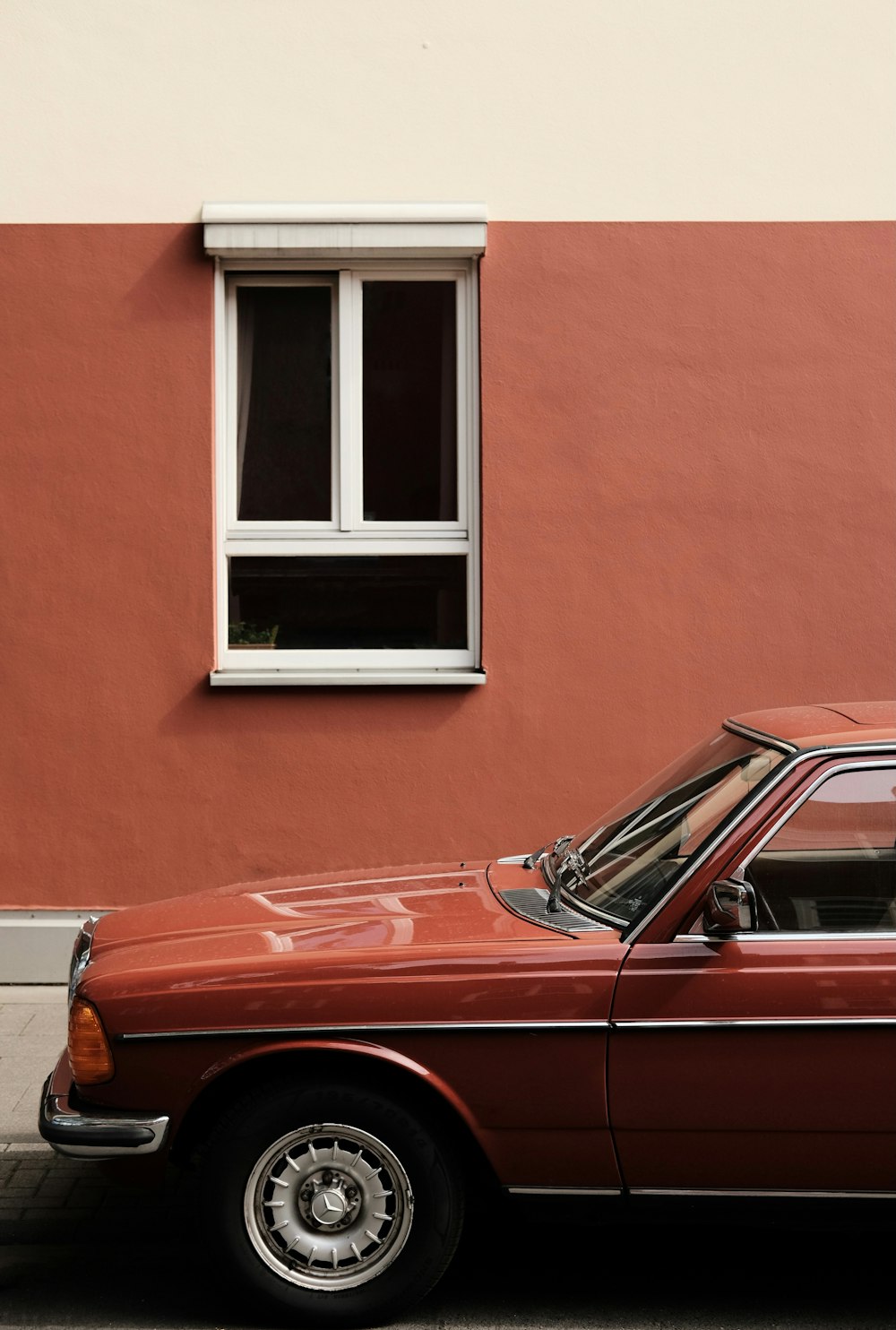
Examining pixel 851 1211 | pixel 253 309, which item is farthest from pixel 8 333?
pixel 851 1211

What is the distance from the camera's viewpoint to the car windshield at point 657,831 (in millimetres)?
3732

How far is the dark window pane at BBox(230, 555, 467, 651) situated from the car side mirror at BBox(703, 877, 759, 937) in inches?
151

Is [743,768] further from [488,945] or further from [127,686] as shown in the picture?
[127,686]

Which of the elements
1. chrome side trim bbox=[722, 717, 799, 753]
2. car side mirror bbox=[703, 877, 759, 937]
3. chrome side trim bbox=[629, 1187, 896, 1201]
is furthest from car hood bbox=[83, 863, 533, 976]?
chrome side trim bbox=[722, 717, 799, 753]

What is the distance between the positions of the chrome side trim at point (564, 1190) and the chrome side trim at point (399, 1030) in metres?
0.41

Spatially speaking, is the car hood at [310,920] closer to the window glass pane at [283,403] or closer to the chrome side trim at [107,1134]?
the chrome side trim at [107,1134]

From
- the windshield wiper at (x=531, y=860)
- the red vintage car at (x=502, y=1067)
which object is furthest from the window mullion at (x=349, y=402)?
the red vintage car at (x=502, y=1067)

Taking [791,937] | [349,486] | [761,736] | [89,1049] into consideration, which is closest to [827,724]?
[761,736]

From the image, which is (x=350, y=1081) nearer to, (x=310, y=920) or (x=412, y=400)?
(x=310, y=920)

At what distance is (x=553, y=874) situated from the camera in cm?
427

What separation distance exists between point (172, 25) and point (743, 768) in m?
5.22

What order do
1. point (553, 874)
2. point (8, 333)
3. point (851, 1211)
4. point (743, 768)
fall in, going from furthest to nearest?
point (8, 333)
point (553, 874)
point (743, 768)
point (851, 1211)

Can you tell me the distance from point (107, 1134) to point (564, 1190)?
3.85 feet

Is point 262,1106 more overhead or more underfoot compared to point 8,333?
more underfoot
